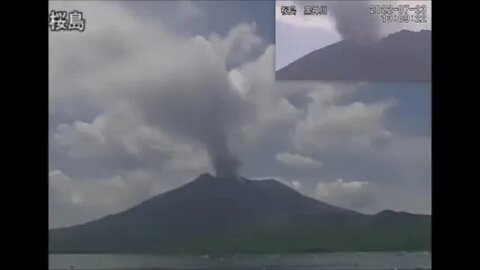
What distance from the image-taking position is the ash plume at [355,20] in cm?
234

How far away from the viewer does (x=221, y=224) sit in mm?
2332

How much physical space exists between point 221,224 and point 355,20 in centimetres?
84

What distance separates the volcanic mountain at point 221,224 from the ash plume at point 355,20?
22.8 inches

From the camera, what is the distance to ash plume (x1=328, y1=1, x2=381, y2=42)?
2344 millimetres

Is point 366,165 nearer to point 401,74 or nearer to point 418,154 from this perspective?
point 418,154

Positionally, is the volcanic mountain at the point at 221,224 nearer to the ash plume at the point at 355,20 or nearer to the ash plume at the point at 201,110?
the ash plume at the point at 201,110

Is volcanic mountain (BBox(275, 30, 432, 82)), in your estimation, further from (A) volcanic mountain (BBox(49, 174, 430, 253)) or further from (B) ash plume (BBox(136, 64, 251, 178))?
(A) volcanic mountain (BBox(49, 174, 430, 253))

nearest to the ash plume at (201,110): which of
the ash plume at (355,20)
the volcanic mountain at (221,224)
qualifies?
the volcanic mountain at (221,224)
